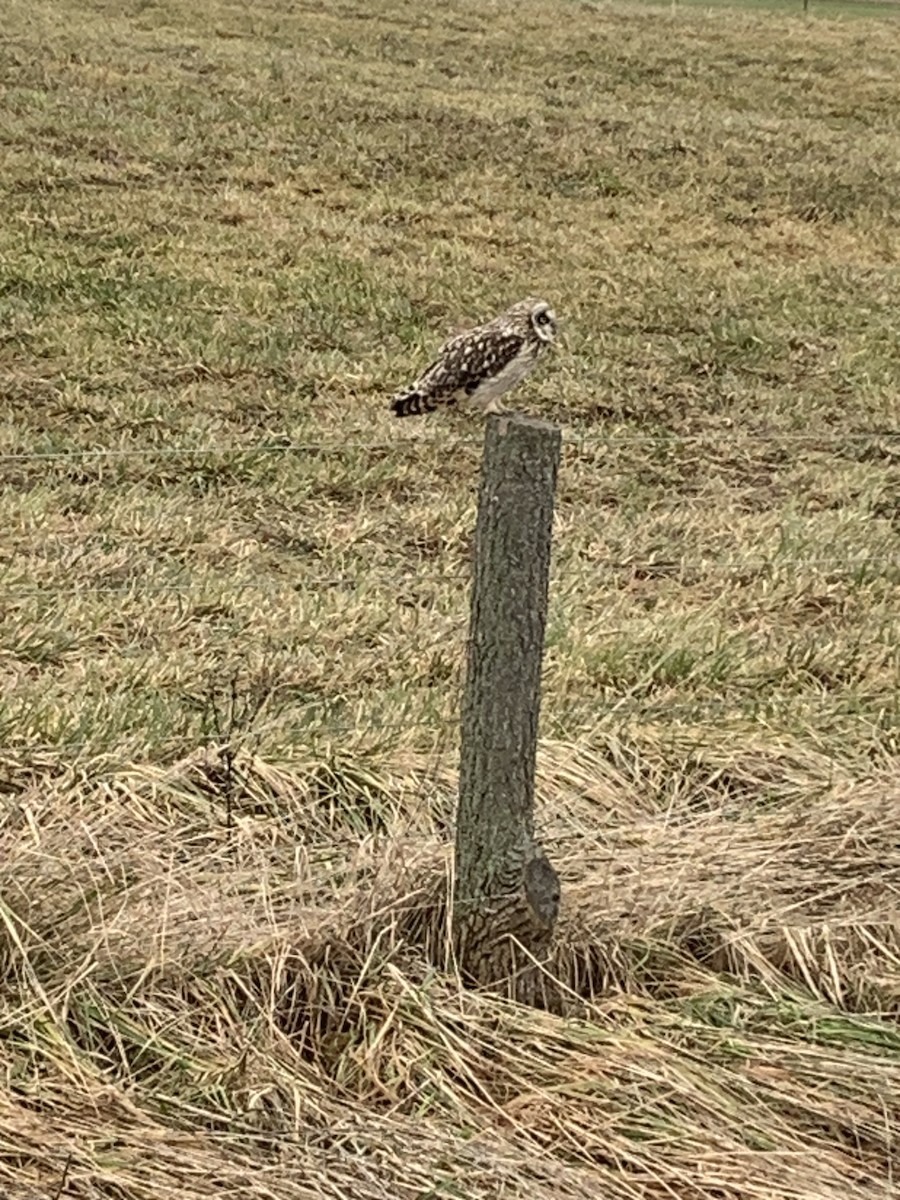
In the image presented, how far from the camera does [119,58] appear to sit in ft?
70.3

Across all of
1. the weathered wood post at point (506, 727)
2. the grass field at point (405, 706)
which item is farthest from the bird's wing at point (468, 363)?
the weathered wood post at point (506, 727)

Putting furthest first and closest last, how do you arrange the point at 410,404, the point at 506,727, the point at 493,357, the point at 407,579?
the point at 407,579 → the point at 410,404 → the point at 493,357 → the point at 506,727

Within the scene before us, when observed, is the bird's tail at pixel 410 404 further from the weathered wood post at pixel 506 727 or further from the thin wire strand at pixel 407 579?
the weathered wood post at pixel 506 727

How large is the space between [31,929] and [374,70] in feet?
68.2

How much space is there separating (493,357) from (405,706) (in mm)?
1084

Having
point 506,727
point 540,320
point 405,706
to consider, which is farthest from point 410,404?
point 506,727

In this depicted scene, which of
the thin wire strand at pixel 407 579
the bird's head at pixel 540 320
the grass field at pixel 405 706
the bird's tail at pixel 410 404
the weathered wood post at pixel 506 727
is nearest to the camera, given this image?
the grass field at pixel 405 706

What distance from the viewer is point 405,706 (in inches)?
197

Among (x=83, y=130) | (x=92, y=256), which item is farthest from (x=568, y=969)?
(x=83, y=130)

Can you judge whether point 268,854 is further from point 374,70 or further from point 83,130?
point 374,70

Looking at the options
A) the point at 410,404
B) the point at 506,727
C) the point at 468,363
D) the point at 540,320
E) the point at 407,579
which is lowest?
the point at 407,579

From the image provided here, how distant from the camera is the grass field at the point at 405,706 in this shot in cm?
324

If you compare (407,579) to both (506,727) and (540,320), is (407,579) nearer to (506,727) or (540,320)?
(540,320)

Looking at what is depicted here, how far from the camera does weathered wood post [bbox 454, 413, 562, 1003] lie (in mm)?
3344
